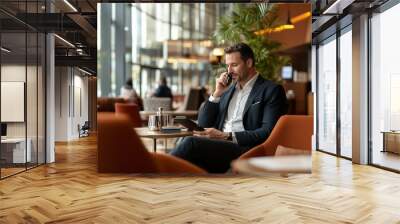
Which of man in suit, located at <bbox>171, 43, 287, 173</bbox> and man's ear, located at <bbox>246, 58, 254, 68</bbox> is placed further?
man's ear, located at <bbox>246, 58, 254, 68</bbox>

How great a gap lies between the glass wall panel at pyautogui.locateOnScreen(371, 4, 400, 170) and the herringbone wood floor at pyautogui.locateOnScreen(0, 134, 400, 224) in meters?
0.59

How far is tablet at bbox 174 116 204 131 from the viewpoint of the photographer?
4.11 metres

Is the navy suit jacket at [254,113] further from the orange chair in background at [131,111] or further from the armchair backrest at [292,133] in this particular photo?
the orange chair in background at [131,111]

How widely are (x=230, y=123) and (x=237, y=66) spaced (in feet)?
1.83

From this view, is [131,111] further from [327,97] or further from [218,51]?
[327,97]

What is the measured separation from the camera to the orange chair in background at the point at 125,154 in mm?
4148

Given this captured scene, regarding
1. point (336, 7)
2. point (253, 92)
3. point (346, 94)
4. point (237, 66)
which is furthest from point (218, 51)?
point (346, 94)

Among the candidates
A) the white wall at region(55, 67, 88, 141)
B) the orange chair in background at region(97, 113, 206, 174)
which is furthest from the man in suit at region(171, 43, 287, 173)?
the white wall at region(55, 67, 88, 141)

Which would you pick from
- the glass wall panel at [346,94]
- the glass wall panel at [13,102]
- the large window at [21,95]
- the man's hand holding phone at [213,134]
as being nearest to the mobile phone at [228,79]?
the man's hand holding phone at [213,134]

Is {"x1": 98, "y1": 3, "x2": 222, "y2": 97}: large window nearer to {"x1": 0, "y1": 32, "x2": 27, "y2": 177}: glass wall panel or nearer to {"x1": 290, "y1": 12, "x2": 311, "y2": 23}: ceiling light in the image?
{"x1": 290, "y1": 12, "x2": 311, "y2": 23}: ceiling light

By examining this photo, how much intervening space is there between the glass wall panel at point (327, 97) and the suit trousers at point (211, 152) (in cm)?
201

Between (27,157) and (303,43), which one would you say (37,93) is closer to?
A: (27,157)

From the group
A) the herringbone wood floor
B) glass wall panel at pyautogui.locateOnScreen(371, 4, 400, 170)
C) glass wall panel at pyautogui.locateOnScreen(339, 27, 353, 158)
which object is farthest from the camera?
glass wall panel at pyautogui.locateOnScreen(339, 27, 353, 158)

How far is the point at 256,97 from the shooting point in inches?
163
